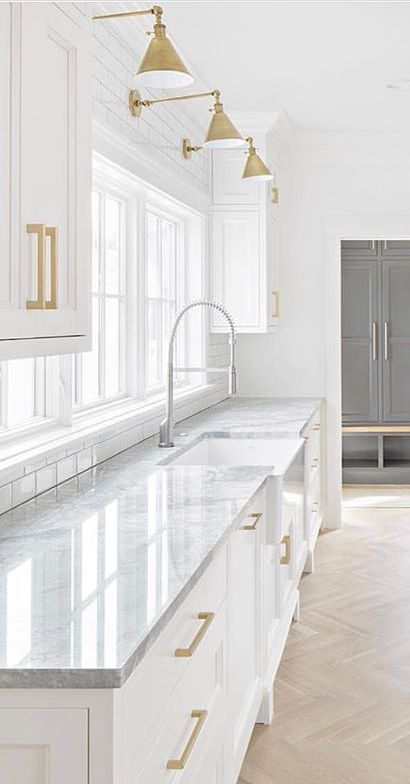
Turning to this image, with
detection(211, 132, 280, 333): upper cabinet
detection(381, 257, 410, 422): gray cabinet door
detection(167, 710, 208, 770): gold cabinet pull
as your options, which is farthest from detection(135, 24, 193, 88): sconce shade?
detection(381, 257, 410, 422): gray cabinet door

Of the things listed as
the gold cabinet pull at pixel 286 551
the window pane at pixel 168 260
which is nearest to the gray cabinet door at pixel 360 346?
the window pane at pixel 168 260

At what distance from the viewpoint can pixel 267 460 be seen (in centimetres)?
404

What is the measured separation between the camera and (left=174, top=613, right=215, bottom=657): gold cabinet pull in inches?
70.5

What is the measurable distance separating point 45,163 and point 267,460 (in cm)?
227

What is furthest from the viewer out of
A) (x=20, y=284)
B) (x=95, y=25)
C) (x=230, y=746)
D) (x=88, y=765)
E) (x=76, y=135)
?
(x=95, y=25)

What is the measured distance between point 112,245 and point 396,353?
506cm

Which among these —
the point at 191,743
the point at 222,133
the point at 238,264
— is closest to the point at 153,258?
the point at 238,264

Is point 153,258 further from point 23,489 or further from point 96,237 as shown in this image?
point 23,489

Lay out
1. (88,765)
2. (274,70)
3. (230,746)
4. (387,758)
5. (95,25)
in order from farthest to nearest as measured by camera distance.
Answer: (274,70), (95,25), (387,758), (230,746), (88,765)

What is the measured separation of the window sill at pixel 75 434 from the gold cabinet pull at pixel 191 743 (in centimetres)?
79

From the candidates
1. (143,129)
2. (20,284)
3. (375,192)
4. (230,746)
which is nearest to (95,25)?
(143,129)

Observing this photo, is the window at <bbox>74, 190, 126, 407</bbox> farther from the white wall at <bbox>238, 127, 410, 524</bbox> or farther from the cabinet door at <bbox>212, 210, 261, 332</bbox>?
the white wall at <bbox>238, 127, 410, 524</bbox>

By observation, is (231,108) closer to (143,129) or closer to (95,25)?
(143,129)

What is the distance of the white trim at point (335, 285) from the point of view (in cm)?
639
